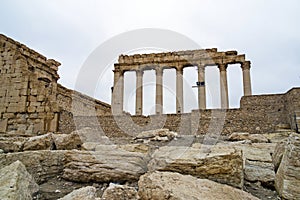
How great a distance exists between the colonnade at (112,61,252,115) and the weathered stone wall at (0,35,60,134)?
14574mm

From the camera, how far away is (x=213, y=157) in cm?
300

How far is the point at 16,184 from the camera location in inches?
96.4

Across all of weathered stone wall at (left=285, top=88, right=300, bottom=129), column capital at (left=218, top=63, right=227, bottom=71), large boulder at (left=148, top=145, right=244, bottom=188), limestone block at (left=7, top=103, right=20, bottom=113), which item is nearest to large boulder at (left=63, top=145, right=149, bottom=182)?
large boulder at (left=148, top=145, right=244, bottom=188)

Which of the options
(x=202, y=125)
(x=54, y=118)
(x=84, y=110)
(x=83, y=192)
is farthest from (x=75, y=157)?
(x=84, y=110)

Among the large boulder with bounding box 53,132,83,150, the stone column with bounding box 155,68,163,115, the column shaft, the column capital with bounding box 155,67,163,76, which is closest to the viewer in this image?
the large boulder with bounding box 53,132,83,150

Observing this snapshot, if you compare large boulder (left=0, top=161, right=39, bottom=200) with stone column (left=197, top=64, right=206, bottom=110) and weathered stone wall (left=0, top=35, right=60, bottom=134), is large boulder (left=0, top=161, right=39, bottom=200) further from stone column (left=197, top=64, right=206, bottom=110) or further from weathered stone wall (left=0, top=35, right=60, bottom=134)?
stone column (left=197, top=64, right=206, bottom=110)

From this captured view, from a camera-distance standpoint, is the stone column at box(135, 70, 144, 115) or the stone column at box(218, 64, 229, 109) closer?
the stone column at box(218, 64, 229, 109)

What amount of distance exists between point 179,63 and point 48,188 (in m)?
23.5

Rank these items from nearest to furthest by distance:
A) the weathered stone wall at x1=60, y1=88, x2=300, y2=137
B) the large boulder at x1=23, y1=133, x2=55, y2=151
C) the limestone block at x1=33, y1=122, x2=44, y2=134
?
the large boulder at x1=23, y1=133, x2=55, y2=151
the limestone block at x1=33, y1=122, x2=44, y2=134
the weathered stone wall at x1=60, y1=88, x2=300, y2=137

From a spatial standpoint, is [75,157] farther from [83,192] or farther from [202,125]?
[202,125]

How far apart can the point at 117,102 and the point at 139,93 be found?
8.43 ft

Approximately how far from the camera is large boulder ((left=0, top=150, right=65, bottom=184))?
3.44 meters

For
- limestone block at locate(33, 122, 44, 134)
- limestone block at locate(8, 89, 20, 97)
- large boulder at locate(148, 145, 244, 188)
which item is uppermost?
limestone block at locate(8, 89, 20, 97)

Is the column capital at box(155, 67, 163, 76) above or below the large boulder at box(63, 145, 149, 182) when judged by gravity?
above
